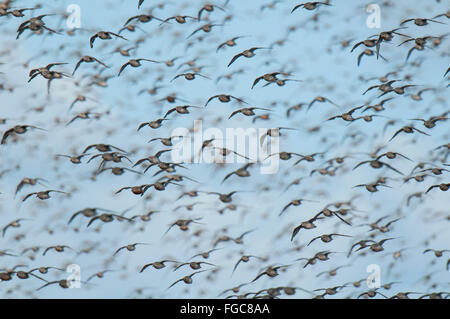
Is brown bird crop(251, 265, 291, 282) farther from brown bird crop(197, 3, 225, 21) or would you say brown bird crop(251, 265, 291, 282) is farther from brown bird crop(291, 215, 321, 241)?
brown bird crop(197, 3, 225, 21)

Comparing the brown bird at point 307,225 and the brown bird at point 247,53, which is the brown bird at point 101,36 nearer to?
the brown bird at point 247,53

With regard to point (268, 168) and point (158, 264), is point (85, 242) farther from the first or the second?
point (268, 168)

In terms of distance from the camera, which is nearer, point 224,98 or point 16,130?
point 16,130

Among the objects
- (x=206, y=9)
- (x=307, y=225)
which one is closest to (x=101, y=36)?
(x=206, y=9)

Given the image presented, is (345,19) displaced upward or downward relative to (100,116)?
upward

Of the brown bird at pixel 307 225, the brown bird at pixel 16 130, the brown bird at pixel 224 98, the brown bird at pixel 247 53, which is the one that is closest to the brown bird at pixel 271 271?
the brown bird at pixel 307 225

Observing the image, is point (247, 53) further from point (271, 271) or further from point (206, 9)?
point (271, 271)

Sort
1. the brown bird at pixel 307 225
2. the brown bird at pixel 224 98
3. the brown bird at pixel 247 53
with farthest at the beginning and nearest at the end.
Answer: the brown bird at pixel 247 53 < the brown bird at pixel 224 98 < the brown bird at pixel 307 225

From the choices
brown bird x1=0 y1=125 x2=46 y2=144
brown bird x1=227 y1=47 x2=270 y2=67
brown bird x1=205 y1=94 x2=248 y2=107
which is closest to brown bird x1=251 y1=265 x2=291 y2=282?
brown bird x1=205 y1=94 x2=248 y2=107
